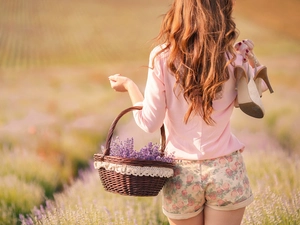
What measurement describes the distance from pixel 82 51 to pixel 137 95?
10.8 ft

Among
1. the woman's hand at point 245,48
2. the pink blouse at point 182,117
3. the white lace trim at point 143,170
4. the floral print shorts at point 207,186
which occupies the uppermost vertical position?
the woman's hand at point 245,48

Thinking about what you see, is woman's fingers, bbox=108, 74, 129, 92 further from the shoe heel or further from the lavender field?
the lavender field

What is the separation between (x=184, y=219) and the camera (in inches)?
92.7

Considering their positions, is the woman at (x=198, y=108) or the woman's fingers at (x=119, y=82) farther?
the woman's fingers at (x=119, y=82)

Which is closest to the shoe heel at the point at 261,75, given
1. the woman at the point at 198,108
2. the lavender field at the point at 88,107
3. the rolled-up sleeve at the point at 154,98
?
the woman at the point at 198,108

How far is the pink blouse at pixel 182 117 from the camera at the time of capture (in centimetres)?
229

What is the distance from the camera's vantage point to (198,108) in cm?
227

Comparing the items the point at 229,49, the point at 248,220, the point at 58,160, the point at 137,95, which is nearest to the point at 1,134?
the point at 58,160

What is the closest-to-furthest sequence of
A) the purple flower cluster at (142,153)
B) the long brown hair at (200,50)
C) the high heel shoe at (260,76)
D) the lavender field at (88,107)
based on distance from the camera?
the long brown hair at (200,50) < the purple flower cluster at (142,153) < the high heel shoe at (260,76) < the lavender field at (88,107)

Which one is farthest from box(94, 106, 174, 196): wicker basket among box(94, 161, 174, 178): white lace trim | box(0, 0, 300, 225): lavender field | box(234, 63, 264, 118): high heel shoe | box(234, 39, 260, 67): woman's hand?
box(0, 0, 300, 225): lavender field

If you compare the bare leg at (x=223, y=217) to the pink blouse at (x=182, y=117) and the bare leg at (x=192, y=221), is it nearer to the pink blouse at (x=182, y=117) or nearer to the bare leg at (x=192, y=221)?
the bare leg at (x=192, y=221)

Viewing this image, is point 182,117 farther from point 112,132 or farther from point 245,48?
point 245,48

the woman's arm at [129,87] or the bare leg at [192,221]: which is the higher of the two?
the woman's arm at [129,87]

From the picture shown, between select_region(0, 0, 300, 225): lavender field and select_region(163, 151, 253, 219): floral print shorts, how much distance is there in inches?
52.7
